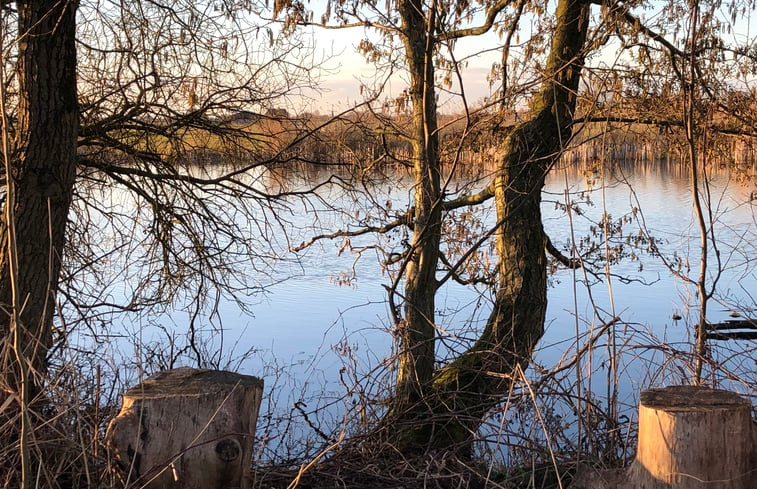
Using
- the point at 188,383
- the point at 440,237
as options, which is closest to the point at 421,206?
the point at 440,237

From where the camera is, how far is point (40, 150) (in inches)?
200

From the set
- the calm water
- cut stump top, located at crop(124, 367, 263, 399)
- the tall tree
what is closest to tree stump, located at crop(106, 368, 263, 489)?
cut stump top, located at crop(124, 367, 263, 399)

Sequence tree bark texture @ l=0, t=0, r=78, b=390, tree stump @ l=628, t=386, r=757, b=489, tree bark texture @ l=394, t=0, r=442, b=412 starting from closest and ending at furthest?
tree stump @ l=628, t=386, r=757, b=489
tree bark texture @ l=0, t=0, r=78, b=390
tree bark texture @ l=394, t=0, r=442, b=412

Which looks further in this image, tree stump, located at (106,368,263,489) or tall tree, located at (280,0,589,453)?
tall tree, located at (280,0,589,453)

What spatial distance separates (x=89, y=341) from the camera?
9.10 metres

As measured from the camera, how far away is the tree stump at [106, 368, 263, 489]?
3.15 meters

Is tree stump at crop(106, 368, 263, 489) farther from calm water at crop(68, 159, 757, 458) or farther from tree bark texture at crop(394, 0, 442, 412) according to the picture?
tree bark texture at crop(394, 0, 442, 412)

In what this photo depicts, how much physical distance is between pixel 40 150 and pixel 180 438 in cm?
274

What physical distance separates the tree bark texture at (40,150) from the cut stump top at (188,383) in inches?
72.9

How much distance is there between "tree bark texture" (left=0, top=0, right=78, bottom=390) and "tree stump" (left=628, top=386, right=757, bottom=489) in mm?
3657

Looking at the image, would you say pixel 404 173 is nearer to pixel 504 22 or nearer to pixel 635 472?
pixel 504 22

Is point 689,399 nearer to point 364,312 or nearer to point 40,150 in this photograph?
point 40,150

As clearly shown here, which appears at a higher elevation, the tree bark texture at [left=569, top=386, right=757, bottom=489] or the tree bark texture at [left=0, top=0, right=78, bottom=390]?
the tree bark texture at [left=0, top=0, right=78, bottom=390]

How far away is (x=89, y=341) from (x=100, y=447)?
239 inches
